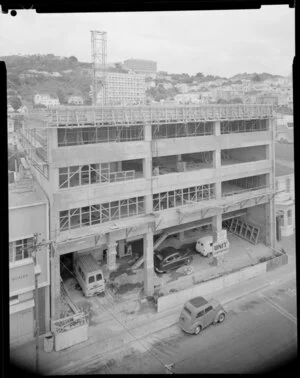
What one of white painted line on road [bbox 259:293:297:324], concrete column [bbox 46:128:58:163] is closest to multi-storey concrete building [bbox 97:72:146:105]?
concrete column [bbox 46:128:58:163]

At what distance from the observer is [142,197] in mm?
2637

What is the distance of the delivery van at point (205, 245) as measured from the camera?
2.79 metres

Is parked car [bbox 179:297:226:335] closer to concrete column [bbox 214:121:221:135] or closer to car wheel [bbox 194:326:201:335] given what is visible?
car wheel [bbox 194:326:201:335]

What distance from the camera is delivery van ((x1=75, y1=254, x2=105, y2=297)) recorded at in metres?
2.50

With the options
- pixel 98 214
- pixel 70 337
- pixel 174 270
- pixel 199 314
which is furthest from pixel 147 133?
pixel 70 337

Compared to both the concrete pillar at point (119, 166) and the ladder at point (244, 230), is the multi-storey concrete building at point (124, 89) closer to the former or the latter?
the concrete pillar at point (119, 166)

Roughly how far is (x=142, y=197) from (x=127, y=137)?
0.46 metres

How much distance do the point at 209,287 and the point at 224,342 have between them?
495 mm

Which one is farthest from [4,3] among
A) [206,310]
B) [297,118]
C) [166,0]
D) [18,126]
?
[206,310]

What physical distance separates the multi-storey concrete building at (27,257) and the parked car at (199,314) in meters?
0.94

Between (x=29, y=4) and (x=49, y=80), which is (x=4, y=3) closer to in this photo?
(x=29, y=4)

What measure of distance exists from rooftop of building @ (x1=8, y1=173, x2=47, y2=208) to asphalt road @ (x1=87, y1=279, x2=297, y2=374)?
3.39ft

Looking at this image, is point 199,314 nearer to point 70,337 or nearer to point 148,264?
point 148,264

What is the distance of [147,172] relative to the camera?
262 centimetres
